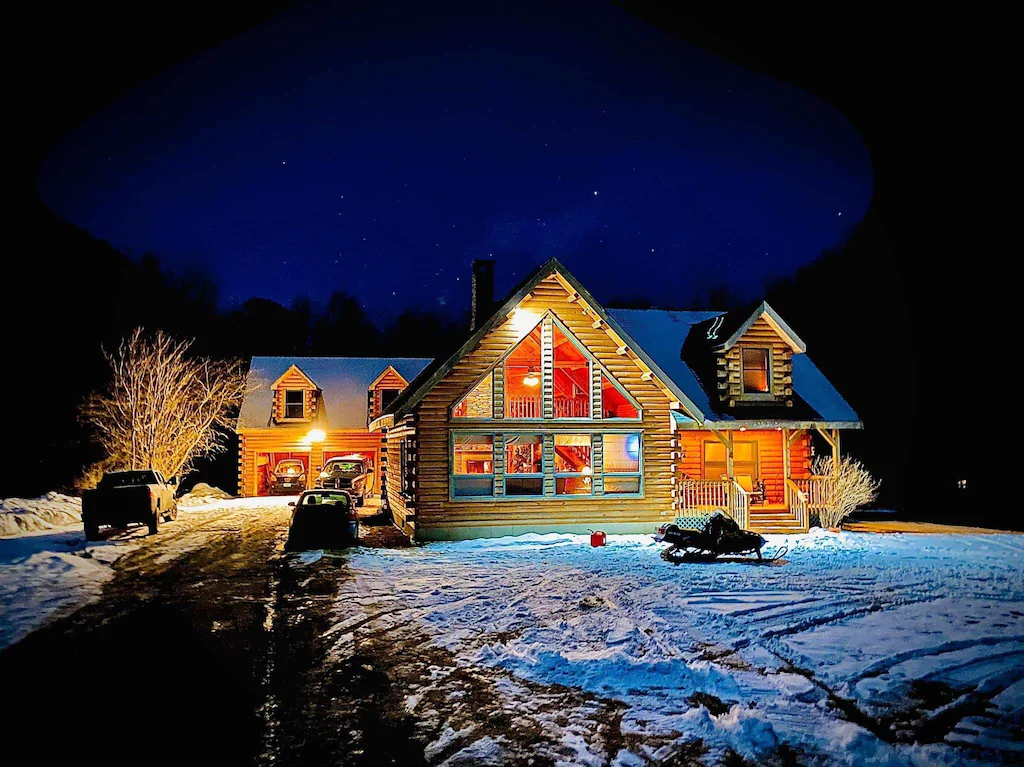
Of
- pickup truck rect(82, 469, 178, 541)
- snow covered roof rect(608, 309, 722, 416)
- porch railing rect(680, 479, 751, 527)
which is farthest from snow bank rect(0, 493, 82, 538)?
porch railing rect(680, 479, 751, 527)

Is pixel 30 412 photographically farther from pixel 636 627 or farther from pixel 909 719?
pixel 909 719

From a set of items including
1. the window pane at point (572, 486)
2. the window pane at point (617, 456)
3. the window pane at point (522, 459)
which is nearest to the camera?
the window pane at point (572, 486)

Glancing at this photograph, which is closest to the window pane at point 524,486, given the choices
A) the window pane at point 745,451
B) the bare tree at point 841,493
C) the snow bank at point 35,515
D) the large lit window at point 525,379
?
the large lit window at point 525,379

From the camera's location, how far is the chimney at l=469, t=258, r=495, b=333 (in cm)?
2484

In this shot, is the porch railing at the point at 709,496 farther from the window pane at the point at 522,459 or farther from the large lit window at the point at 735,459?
the window pane at the point at 522,459

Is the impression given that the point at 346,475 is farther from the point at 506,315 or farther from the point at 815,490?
the point at 815,490

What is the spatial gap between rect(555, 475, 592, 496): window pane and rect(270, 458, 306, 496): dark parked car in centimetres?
1990

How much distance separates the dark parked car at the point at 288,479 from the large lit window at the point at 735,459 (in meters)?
22.6

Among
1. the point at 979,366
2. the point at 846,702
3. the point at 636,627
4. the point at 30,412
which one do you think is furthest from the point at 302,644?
the point at 979,366

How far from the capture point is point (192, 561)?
49.8 feet

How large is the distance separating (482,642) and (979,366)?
46.2 meters

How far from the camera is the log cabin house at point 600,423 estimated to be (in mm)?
19203

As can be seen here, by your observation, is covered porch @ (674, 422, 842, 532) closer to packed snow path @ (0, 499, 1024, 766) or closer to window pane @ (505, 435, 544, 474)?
window pane @ (505, 435, 544, 474)

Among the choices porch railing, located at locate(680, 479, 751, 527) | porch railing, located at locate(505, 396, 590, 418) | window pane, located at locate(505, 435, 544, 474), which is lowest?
porch railing, located at locate(680, 479, 751, 527)
